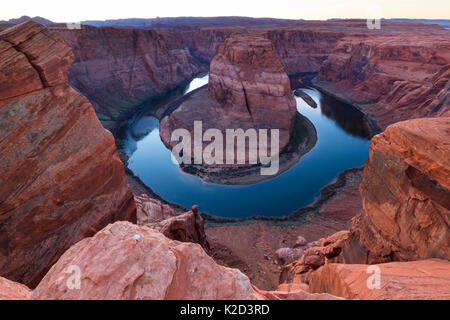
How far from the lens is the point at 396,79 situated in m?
47.5

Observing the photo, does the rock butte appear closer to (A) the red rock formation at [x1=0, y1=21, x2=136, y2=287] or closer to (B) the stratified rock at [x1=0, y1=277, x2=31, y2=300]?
(A) the red rock formation at [x1=0, y1=21, x2=136, y2=287]

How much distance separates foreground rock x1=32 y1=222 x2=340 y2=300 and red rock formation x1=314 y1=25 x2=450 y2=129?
1572 inches

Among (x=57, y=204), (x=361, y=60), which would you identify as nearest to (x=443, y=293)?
(x=57, y=204)

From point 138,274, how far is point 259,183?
24.5 m

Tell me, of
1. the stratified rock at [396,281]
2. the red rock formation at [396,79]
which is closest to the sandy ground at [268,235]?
the stratified rock at [396,281]

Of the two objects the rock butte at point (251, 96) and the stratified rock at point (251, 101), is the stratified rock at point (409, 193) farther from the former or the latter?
the rock butte at point (251, 96)

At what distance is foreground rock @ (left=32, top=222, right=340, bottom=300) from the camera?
4094 millimetres

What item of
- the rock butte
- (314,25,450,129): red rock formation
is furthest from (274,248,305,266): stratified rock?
(314,25,450,129): red rock formation

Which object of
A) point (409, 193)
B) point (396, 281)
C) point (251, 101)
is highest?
point (409, 193)

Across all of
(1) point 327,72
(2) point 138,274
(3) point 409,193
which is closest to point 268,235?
(3) point 409,193

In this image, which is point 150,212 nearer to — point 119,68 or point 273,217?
point 273,217

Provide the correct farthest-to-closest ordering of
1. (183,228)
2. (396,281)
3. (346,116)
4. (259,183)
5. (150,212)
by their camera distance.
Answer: (346,116), (259,183), (150,212), (183,228), (396,281)

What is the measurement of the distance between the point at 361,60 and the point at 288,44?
103ft
